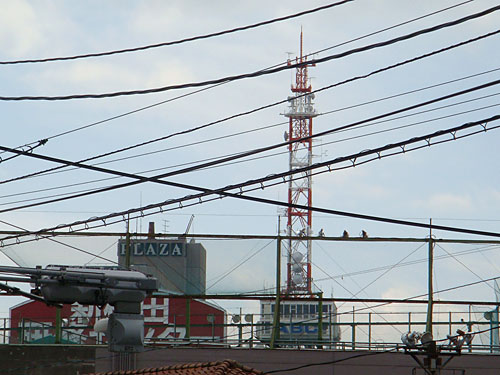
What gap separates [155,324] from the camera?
2806 centimetres

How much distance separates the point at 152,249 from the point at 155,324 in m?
2.22

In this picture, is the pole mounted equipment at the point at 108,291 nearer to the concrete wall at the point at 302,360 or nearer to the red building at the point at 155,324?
the concrete wall at the point at 302,360

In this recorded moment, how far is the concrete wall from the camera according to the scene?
85.7 ft

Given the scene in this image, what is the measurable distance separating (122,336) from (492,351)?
17120 millimetres

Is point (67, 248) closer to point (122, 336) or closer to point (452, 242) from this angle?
point (452, 242)

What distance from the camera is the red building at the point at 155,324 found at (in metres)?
27.5

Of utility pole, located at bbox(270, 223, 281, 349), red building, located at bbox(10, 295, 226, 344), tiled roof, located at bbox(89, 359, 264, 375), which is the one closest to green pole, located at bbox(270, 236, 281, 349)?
utility pole, located at bbox(270, 223, 281, 349)

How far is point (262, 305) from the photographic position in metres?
28.9

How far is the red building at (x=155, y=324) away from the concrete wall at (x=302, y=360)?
84 centimetres

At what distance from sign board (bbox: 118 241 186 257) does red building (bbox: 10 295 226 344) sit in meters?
1.33

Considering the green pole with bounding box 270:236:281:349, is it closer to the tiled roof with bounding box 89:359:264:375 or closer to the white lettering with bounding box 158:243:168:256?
the white lettering with bounding box 158:243:168:256

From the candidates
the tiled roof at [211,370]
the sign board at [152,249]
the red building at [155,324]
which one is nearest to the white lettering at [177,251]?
the sign board at [152,249]

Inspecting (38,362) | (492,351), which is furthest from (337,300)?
(38,362)

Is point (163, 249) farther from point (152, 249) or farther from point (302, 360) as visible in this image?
point (302, 360)
